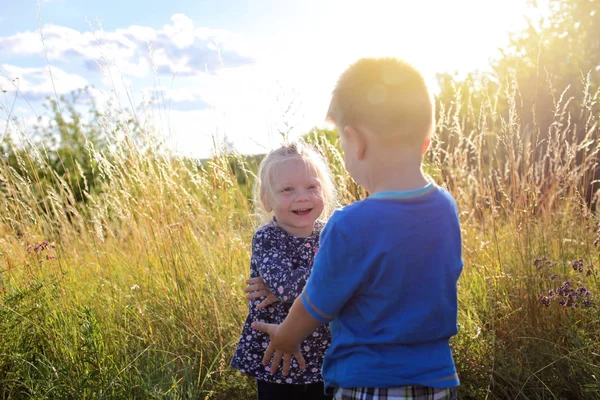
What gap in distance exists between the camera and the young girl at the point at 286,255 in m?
1.97

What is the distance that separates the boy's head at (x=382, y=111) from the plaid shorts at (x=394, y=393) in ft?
1.65

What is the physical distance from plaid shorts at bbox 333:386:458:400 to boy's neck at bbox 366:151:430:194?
462 millimetres

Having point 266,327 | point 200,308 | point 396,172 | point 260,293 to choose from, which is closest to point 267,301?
point 260,293

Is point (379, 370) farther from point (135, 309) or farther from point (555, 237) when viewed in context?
point (555, 237)

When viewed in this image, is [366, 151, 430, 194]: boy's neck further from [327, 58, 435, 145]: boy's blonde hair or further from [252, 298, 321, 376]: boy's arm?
[252, 298, 321, 376]: boy's arm

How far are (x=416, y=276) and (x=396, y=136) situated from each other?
0.32 m

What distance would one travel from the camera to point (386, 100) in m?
1.32

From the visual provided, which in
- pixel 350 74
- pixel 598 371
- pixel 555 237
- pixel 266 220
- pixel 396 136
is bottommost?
pixel 598 371

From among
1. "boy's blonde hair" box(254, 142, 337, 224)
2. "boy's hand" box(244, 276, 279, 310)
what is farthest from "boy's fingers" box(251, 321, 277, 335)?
"boy's blonde hair" box(254, 142, 337, 224)

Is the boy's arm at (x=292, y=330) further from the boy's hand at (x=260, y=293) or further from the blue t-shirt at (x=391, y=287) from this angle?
the boy's hand at (x=260, y=293)

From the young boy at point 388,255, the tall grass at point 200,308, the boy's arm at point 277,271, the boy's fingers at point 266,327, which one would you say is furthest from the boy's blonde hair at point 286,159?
the tall grass at point 200,308

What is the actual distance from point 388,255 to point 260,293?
75 centimetres

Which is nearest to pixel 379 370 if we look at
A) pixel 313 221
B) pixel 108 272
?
pixel 313 221

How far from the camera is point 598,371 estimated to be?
7.95 feet
